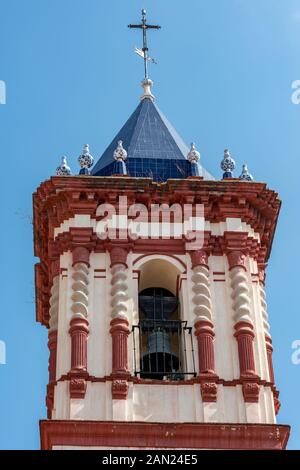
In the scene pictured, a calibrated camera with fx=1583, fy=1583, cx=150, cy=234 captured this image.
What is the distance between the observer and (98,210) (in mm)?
30750

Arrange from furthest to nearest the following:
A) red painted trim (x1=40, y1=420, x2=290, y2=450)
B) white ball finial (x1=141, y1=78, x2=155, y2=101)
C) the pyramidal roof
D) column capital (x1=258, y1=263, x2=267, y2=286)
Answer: white ball finial (x1=141, y1=78, x2=155, y2=101) < the pyramidal roof < column capital (x1=258, y1=263, x2=267, y2=286) < red painted trim (x1=40, y1=420, x2=290, y2=450)

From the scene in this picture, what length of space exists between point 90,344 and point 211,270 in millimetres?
3008

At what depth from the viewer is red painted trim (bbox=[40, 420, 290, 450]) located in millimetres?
26891

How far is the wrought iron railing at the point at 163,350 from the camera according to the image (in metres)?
28.7

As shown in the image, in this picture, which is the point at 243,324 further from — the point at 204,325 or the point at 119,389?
the point at 119,389

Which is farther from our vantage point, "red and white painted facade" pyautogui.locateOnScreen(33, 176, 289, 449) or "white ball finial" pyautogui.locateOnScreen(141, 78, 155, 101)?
"white ball finial" pyautogui.locateOnScreen(141, 78, 155, 101)

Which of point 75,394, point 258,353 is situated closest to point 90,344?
point 75,394

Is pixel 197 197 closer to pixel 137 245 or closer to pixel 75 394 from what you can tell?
pixel 137 245

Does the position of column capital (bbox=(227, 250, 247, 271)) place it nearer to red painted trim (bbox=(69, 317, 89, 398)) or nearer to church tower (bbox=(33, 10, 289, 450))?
church tower (bbox=(33, 10, 289, 450))

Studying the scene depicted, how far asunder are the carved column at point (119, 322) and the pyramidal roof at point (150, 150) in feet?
8.90

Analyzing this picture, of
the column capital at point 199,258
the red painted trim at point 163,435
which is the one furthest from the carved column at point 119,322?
the column capital at point 199,258

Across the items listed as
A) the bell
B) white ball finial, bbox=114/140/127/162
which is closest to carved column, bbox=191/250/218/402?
the bell
